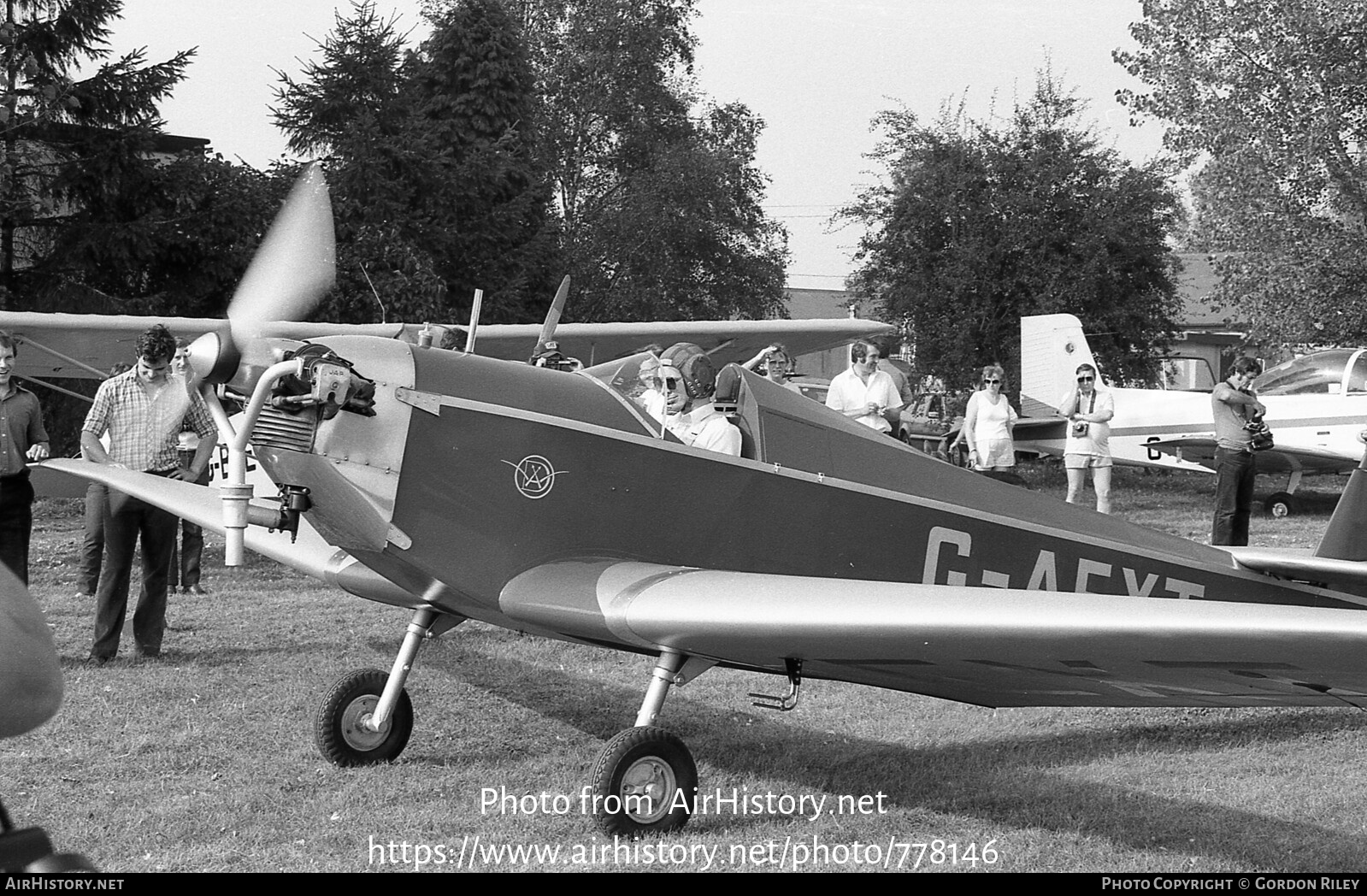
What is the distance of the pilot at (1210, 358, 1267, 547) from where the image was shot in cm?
1160

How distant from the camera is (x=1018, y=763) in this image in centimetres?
546

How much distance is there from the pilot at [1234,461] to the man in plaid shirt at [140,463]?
9.12 meters

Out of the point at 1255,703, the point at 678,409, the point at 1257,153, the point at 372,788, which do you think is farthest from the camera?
the point at 1257,153

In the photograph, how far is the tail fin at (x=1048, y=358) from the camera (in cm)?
1967

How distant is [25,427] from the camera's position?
7.60m

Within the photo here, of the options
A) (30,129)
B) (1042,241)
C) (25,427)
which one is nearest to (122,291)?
(30,129)

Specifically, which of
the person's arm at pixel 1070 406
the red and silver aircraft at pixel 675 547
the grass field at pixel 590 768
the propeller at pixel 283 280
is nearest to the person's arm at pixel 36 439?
the grass field at pixel 590 768

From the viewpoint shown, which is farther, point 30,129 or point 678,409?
point 30,129

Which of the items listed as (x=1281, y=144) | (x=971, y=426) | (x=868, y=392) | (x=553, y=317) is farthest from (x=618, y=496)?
(x=1281, y=144)

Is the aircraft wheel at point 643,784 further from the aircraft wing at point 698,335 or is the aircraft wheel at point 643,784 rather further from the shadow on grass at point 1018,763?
the aircraft wing at point 698,335

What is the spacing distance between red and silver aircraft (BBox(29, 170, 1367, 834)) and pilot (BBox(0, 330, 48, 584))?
10.7ft

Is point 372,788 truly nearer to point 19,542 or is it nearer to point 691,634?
point 691,634

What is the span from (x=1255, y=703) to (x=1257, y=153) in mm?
20933

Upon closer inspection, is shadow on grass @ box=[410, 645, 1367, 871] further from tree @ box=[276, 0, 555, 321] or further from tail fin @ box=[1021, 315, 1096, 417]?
tree @ box=[276, 0, 555, 321]
